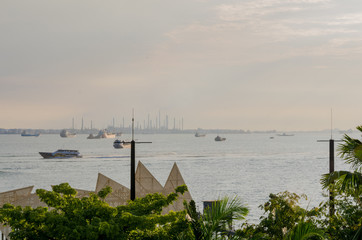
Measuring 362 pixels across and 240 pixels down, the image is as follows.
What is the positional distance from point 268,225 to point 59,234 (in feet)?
18.6

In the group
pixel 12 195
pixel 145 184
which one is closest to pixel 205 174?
pixel 145 184

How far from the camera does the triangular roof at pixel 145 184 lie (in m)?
20.3

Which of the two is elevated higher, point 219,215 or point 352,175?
point 352,175

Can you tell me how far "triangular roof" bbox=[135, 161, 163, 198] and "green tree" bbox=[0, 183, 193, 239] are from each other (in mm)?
8704

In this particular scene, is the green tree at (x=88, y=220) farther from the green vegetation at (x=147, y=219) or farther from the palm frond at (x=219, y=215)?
the palm frond at (x=219, y=215)

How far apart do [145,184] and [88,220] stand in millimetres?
10293

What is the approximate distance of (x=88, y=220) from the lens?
34.3 feet

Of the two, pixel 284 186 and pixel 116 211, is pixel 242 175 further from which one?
pixel 116 211

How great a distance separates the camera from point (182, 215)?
1085 cm

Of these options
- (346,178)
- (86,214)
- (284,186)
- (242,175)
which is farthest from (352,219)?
(242,175)

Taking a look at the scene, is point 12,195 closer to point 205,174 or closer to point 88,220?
point 88,220

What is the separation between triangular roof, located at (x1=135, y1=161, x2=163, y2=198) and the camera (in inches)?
798

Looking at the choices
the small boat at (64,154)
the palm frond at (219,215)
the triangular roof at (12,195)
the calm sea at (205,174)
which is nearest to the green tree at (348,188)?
the palm frond at (219,215)

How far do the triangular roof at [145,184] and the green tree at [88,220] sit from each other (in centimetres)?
870
